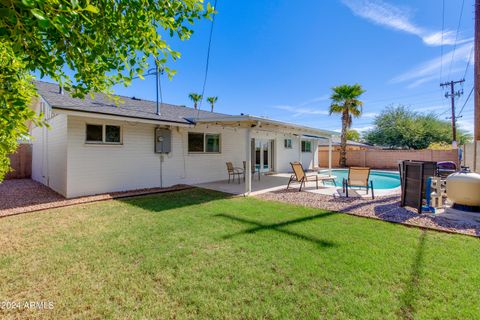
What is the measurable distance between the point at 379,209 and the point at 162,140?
8.57m

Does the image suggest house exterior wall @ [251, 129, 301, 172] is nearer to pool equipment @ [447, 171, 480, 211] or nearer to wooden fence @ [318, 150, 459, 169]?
wooden fence @ [318, 150, 459, 169]

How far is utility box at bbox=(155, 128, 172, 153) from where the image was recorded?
10289 millimetres

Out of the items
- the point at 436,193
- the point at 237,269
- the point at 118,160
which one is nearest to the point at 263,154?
the point at 118,160

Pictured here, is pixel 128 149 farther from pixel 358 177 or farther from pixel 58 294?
pixel 358 177

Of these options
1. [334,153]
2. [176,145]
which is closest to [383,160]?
[334,153]

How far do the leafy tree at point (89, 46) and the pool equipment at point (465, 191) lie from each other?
7.72 m

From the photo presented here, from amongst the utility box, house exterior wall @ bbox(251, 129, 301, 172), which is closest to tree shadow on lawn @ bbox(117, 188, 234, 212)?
the utility box

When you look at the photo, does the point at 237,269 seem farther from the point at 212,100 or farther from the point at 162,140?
the point at 212,100

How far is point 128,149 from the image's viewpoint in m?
9.57

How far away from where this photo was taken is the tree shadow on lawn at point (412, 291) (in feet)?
8.08

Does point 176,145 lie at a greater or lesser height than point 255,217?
greater

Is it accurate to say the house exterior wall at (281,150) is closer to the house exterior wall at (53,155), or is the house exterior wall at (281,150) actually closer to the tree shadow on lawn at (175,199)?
the tree shadow on lawn at (175,199)

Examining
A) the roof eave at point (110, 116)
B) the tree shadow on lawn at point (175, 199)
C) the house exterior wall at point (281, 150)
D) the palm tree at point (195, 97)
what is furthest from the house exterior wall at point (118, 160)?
the palm tree at point (195, 97)

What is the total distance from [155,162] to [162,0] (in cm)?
852
